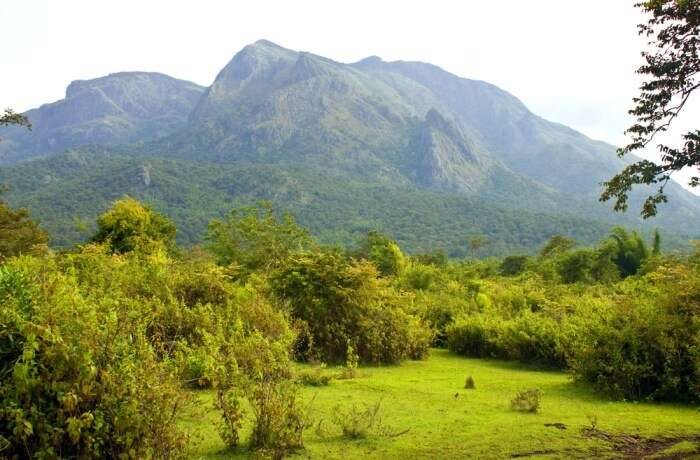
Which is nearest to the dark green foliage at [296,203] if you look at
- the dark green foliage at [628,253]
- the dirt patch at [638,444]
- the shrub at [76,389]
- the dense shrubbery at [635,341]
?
the dark green foliage at [628,253]

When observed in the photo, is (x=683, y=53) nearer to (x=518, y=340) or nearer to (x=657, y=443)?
(x=657, y=443)

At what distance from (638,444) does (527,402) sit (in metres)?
1.90

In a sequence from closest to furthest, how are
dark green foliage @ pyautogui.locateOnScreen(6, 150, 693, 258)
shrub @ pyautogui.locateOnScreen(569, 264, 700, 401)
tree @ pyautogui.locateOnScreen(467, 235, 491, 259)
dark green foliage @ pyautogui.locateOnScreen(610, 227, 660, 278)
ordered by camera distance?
shrub @ pyautogui.locateOnScreen(569, 264, 700, 401)
dark green foliage @ pyautogui.locateOnScreen(610, 227, 660, 278)
tree @ pyautogui.locateOnScreen(467, 235, 491, 259)
dark green foliage @ pyautogui.locateOnScreen(6, 150, 693, 258)

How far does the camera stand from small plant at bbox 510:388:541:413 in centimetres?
906

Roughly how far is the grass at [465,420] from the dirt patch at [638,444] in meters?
0.12

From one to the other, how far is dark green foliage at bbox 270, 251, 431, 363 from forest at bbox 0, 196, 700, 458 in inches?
1.8

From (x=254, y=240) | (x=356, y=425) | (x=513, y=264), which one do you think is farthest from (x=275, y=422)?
(x=513, y=264)

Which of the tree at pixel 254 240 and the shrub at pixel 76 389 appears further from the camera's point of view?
the tree at pixel 254 240

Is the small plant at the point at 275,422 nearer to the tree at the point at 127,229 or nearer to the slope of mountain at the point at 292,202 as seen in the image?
the tree at the point at 127,229

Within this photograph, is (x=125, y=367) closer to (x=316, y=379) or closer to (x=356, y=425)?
(x=356, y=425)

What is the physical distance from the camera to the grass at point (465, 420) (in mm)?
6895

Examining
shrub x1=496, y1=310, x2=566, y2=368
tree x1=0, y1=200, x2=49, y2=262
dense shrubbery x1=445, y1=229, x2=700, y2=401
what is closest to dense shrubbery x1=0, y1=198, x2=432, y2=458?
dense shrubbery x1=445, y1=229, x2=700, y2=401

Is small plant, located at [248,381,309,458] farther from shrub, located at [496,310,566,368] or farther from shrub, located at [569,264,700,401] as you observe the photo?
shrub, located at [496,310,566,368]

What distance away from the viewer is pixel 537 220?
5502 inches
